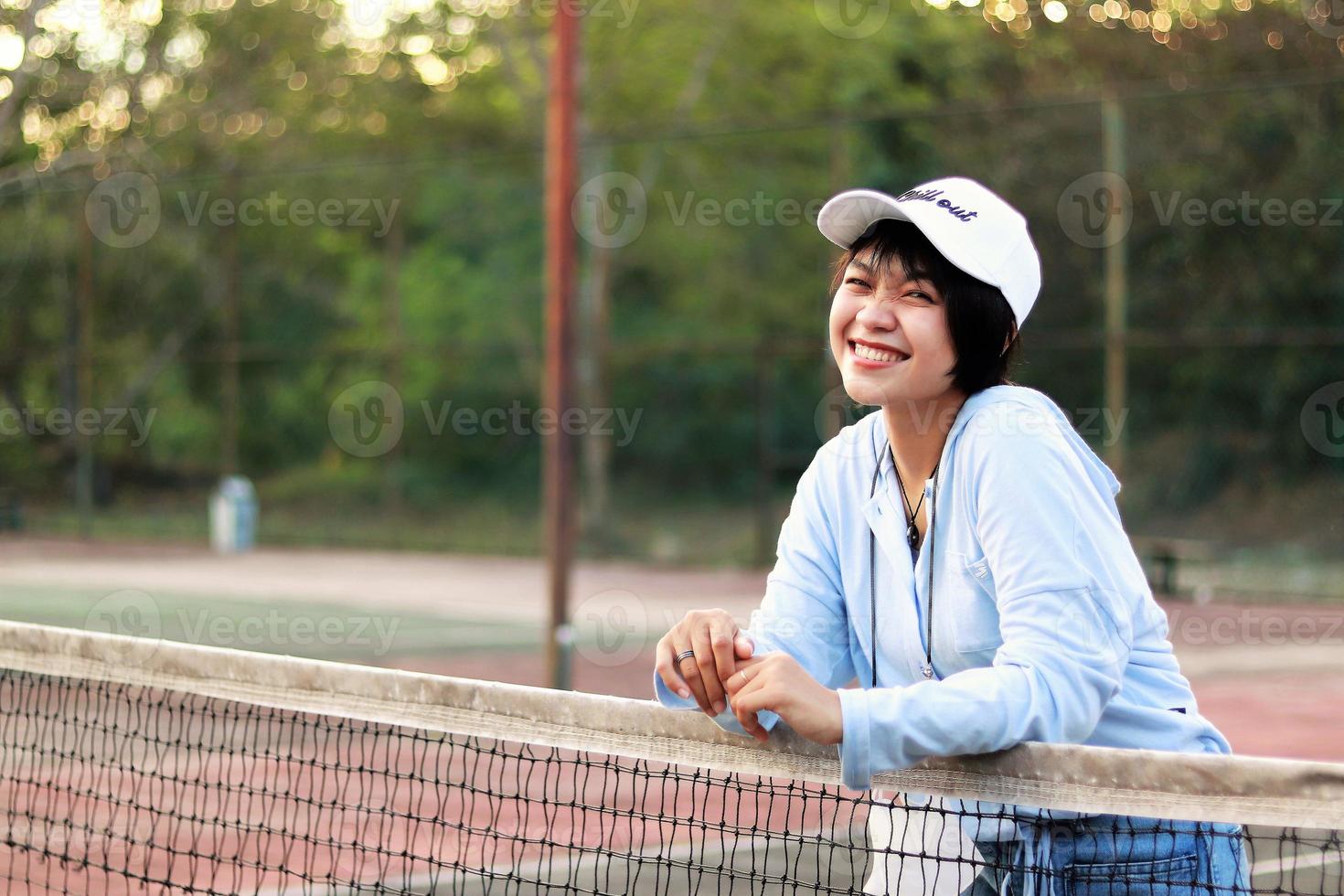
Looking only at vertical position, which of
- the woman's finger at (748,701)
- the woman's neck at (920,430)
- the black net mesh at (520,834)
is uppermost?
the woman's neck at (920,430)

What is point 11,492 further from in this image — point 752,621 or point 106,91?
point 752,621

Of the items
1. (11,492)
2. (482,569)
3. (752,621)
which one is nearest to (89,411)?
(11,492)

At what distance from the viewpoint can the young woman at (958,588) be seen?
2.07 m

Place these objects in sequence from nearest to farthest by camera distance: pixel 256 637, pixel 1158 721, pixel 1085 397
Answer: pixel 1158 721 → pixel 256 637 → pixel 1085 397

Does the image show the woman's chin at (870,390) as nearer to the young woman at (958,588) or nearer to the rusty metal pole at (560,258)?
the young woman at (958,588)

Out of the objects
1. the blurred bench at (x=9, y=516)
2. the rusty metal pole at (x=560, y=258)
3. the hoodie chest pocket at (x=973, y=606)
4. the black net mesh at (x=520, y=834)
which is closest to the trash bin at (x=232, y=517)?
the blurred bench at (x=9, y=516)

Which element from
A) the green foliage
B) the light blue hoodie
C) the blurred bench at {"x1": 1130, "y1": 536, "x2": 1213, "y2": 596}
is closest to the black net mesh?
the light blue hoodie

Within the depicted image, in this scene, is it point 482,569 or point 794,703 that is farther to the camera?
point 482,569

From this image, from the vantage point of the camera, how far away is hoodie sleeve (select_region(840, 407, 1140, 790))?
205 cm

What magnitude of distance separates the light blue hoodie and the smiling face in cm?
7

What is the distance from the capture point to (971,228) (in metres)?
2.28

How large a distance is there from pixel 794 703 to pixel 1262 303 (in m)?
16.5

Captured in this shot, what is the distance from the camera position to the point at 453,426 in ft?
69.3

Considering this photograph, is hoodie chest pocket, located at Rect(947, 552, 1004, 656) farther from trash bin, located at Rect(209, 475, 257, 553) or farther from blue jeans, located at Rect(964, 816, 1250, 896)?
trash bin, located at Rect(209, 475, 257, 553)
